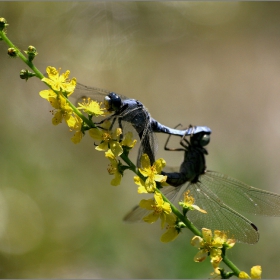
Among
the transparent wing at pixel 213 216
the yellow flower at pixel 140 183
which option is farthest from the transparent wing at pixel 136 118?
the transparent wing at pixel 213 216

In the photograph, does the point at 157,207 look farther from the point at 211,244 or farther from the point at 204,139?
the point at 204,139

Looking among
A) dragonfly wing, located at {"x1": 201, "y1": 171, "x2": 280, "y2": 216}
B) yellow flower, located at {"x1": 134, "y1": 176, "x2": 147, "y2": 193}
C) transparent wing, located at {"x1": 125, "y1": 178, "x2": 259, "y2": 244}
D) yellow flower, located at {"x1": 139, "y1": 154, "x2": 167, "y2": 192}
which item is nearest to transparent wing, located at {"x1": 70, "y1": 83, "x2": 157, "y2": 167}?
yellow flower, located at {"x1": 139, "y1": 154, "x2": 167, "y2": 192}

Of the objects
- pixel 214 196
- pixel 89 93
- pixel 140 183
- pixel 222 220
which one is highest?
pixel 89 93

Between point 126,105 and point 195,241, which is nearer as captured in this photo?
point 195,241

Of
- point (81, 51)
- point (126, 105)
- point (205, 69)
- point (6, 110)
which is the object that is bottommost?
point (126, 105)

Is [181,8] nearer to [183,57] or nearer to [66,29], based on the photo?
[183,57]

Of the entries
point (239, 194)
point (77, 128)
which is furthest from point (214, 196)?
point (77, 128)

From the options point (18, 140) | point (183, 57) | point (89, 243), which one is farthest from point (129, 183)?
point (183, 57)

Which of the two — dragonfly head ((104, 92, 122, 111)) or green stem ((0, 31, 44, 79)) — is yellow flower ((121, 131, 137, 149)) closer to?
dragonfly head ((104, 92, 122, 111))
